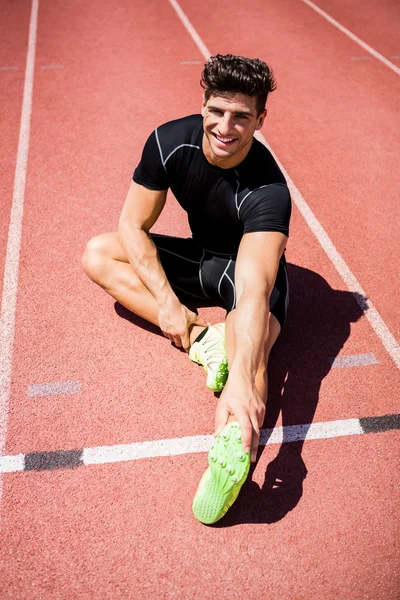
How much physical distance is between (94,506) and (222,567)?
0.72m

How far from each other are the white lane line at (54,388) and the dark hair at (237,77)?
1.92 m

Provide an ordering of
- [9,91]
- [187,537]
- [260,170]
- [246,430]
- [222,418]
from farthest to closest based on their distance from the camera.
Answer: [9,91], [260,170], [187,537], [222,418], [246,430]

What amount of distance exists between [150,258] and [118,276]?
276 millimetres

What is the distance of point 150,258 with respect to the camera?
3.63 metres

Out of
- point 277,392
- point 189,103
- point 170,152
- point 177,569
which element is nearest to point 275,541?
point 177,569

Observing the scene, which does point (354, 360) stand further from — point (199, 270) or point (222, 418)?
point (222, 418)

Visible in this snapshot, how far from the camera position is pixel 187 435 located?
10.8ft

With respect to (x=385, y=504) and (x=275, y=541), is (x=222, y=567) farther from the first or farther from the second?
(x=385, y=504)

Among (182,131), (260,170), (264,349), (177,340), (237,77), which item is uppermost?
(237,77)

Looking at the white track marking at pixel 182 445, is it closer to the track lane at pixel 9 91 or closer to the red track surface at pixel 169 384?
the red track surface at pixel 169 384

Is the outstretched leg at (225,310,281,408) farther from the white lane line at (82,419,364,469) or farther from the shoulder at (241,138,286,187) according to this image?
the shoulder at (241,138,286,187)

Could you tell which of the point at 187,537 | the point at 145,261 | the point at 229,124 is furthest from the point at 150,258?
the point at 187,537

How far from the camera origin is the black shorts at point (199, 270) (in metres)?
3.68

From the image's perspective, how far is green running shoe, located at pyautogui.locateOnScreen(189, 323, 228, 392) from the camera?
132 inches
